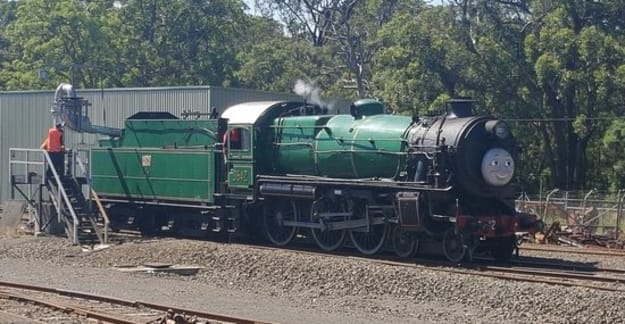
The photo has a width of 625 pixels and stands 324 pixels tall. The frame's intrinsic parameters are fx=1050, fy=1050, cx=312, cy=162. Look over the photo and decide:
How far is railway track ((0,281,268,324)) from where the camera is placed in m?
13.7

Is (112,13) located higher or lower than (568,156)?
higher

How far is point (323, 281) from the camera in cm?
1820

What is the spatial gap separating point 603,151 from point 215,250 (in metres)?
24.5

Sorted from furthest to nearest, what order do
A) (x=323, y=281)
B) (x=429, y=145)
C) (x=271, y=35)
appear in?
(x=271, y=35) → (x=429, y=145) → (x=323, y=281)

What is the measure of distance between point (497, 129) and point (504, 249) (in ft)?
8.01

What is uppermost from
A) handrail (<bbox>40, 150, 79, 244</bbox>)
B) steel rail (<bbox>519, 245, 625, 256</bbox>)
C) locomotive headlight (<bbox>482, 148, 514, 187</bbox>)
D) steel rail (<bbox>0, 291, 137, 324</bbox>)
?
locomotive headlight (<bbox>482, 148, 514, 187</bbox>)

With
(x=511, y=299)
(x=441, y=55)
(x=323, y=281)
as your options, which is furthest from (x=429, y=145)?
(x=441, y=55)

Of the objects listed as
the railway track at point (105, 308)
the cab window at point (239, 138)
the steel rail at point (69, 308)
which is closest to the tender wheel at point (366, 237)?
the cab window at point (239, 138)

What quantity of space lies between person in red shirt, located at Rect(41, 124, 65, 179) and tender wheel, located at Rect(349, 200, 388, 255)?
864 centimetres

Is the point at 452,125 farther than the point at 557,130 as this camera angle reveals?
No

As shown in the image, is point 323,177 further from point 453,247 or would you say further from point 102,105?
point 102,105

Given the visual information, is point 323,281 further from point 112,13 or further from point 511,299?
point 112,13

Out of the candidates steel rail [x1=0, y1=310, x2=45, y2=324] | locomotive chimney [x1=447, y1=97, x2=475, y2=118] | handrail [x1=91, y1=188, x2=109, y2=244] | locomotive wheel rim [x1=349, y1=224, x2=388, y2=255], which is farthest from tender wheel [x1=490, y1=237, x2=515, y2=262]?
steel rail [x1=0, y1=310, x2=45, y2=324]

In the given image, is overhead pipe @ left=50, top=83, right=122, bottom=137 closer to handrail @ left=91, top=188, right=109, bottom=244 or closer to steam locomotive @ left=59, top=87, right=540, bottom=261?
steam locomotive @ left=59, top=87, right=540, bottom=261
